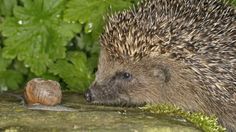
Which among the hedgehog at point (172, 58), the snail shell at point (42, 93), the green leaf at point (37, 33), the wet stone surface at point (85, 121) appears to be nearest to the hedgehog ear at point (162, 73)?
the hedgehog at point (172, 58)

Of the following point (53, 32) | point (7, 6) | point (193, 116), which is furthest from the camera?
point (7, 6)

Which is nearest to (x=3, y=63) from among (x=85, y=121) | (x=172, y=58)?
(x=172, y=58)

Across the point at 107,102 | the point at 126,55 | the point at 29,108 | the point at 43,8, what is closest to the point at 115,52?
the point at 126,55

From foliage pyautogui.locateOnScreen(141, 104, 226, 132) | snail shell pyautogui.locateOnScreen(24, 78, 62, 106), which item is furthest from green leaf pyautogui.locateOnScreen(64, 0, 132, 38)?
foliage pyautogui.locateOnScreen(141, 104, 226, 132)

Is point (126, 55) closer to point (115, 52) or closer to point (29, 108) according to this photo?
point (115, 52)

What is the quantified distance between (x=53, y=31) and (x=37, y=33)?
0.11m

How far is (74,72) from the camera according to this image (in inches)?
177

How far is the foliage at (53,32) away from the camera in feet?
14.1

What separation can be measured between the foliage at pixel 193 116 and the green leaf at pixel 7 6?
1525 millimetres

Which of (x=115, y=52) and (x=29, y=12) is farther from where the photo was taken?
(x=29, y=12)

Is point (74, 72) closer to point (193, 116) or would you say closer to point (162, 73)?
point (162, 73)

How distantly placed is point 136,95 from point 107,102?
201mm

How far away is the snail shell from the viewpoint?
3.43 m

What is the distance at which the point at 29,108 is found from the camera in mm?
3334
